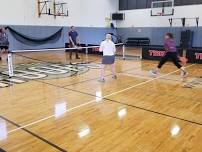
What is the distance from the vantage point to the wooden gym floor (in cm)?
341

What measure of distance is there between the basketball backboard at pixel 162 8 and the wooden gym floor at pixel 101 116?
1451 cm

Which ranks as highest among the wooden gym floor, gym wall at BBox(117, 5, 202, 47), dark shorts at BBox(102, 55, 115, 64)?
gym wall at BBox(117, 5, 202, 47)

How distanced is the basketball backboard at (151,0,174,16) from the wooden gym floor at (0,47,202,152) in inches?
571

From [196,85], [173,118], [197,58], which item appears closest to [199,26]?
[197,58]

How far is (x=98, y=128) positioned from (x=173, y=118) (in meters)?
1.54

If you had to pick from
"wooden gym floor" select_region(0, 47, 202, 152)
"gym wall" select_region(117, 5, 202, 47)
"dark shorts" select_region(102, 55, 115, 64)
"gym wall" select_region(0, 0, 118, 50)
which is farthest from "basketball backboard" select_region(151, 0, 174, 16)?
"dark shorts" select_region(102, 55, 115, 64)

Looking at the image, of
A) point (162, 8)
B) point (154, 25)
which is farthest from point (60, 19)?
point (162, 8)

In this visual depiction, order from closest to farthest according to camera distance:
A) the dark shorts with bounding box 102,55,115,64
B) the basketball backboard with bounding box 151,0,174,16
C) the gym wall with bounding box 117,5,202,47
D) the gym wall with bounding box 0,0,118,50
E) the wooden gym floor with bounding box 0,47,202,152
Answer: the wooden gym floor with bounding box 0,47,202,152 → the dark shorts with bounding box 102,55,115,64 → the gym wall with bounding box 0,0,118,50 → the gym wall with bounding box 117,5,202,47 → the basketball backboard with bounding box 151,0,174,16

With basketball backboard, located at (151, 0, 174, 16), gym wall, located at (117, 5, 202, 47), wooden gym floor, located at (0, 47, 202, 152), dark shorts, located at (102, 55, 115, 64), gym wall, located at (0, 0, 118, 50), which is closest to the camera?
wooden gym floor, located at (0, 47, 202, 152)

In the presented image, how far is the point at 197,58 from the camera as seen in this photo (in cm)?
1152

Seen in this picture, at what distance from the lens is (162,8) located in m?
20.9

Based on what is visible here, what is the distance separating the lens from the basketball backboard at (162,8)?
20.4 meters

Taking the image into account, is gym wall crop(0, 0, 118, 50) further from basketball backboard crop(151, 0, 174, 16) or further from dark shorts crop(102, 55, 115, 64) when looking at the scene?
dark shorts crop(102, 55, 115, 64)

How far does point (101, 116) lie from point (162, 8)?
18647 millimetres
